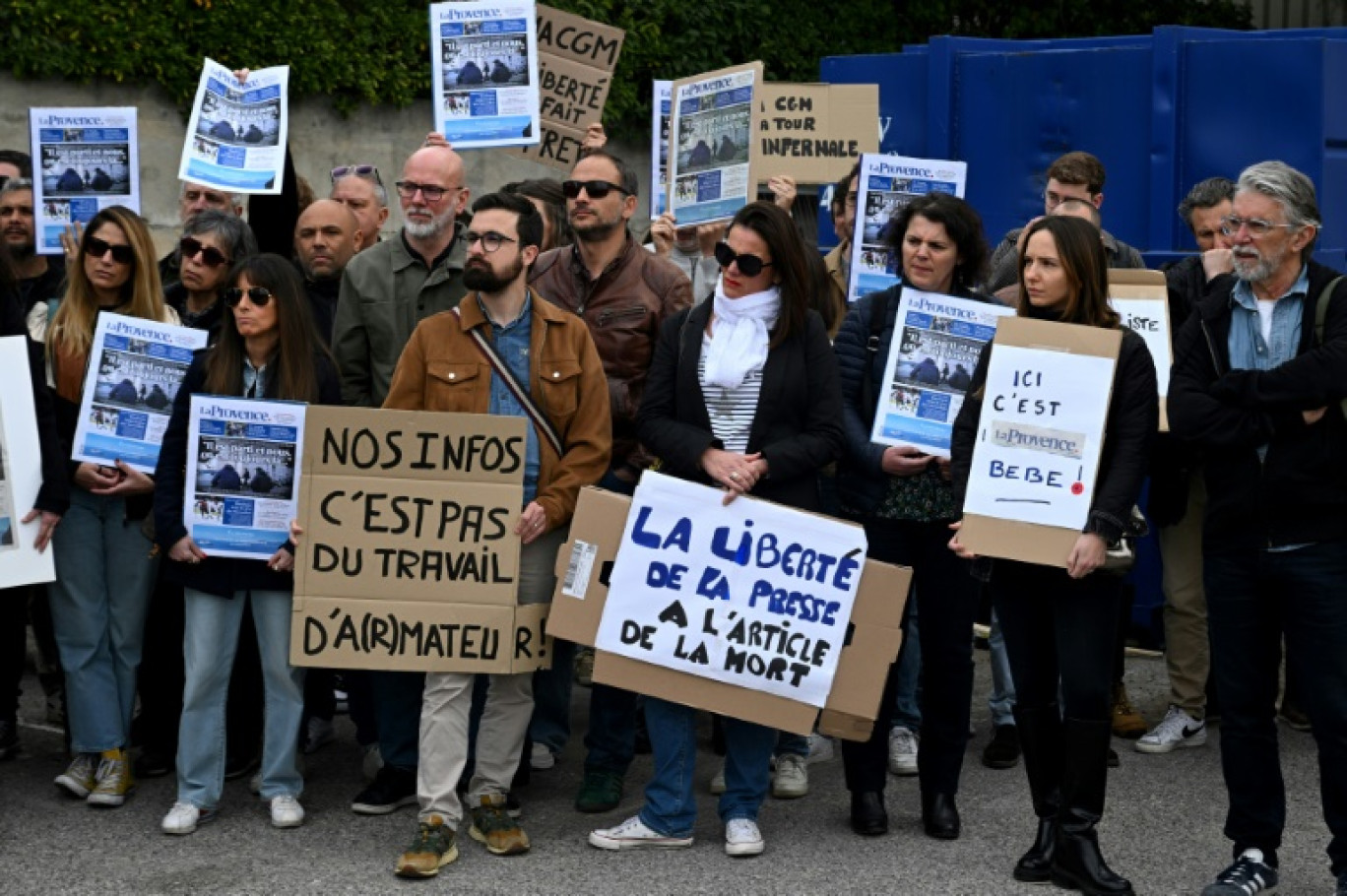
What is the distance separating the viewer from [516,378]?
6.93 metres

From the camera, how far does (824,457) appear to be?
6773 mm

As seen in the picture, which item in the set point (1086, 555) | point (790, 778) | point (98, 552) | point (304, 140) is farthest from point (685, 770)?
point (304, 140)

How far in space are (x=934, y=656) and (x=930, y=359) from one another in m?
1.00

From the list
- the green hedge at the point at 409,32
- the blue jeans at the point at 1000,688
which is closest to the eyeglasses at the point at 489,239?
the blue jeans at the point at 1000,688

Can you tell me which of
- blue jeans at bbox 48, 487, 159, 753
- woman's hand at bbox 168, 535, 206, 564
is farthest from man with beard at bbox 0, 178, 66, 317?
woman's hand at bbox 168, 535, 206, 564

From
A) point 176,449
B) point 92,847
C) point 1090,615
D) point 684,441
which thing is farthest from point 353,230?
point 1090,615

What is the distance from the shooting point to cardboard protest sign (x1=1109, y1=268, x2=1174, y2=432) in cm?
767

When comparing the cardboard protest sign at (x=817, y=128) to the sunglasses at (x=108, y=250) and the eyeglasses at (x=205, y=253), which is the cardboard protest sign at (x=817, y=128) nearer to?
the eyeglasses at (x=205, y=253)

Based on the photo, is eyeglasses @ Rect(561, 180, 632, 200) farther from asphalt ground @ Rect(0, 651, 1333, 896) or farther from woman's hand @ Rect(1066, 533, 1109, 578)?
woman's hand @ Rect(1066, 533, 1109, 578)

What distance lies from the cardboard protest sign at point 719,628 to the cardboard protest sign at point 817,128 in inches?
131

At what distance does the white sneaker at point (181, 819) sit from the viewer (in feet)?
22.6

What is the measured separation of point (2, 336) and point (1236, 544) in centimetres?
417

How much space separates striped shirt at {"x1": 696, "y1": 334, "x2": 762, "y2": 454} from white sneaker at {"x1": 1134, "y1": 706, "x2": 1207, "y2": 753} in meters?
2.34

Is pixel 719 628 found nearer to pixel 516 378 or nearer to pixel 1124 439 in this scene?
pixel 516 378
